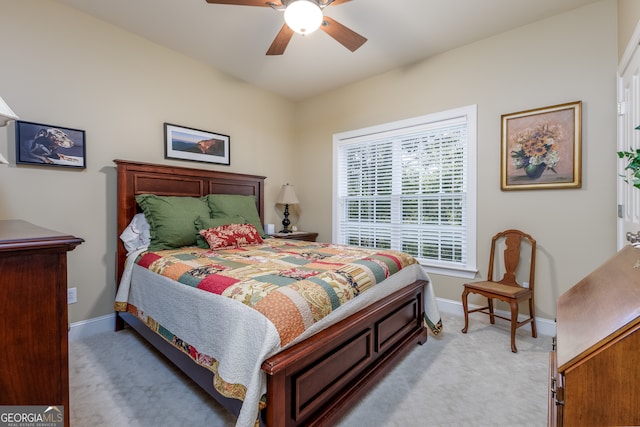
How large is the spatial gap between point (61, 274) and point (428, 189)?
329 cm

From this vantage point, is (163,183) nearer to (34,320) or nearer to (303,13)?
(303,13)

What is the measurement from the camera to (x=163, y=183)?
3.01 metres

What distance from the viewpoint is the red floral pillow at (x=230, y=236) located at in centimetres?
262

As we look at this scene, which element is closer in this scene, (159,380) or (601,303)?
(601,303)

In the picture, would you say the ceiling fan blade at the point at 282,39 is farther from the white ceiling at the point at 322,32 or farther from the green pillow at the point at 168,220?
the green pillow at the point at 168,220

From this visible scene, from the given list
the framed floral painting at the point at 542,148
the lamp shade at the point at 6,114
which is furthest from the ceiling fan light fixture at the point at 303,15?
the framed floral painting at the point at 542,148

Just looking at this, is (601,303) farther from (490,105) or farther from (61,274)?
(490,105)

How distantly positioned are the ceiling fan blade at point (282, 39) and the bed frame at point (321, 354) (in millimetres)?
1631

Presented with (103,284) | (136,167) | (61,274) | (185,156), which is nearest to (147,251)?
(103,284)

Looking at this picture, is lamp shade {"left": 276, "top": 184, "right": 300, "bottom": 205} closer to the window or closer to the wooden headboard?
the wooden headboard

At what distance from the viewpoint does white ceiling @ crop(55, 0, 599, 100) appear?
2479mm

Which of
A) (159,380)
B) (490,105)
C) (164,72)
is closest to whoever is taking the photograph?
(159,380)

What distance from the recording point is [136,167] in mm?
2799

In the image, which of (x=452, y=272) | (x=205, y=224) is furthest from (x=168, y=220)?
(x=452, y=272)
